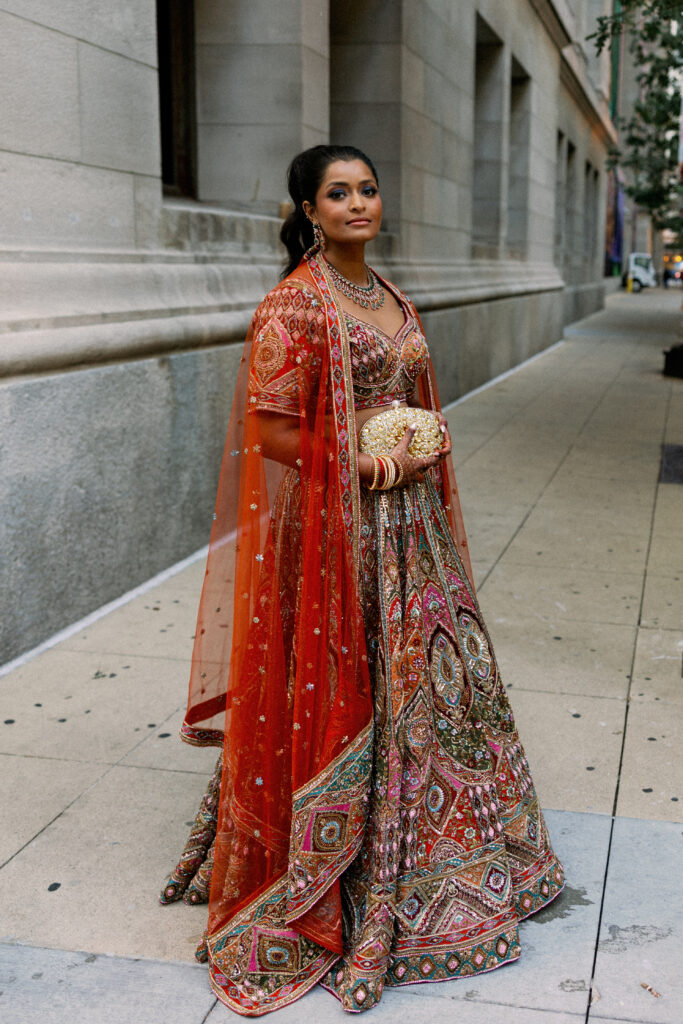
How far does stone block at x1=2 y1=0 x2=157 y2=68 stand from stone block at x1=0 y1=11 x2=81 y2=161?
0.05 m

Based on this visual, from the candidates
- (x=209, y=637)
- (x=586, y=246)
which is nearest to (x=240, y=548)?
(x=209, y=637)

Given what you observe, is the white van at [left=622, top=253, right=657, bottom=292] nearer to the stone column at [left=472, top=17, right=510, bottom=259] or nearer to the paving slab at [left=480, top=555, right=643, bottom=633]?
the stone column at [left=472, top=17, right=510, bottom=259]

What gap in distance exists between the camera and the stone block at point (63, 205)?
5.12 meters

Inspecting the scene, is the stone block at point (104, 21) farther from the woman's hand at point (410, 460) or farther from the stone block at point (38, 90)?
the woman's hand at point (410, 460)

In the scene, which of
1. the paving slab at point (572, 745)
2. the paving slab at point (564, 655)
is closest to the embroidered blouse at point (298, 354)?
the paving slab at point (572, 745)

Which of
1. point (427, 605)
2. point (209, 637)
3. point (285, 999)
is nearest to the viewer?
point (285, 999)

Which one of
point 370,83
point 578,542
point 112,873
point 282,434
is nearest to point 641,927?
point 112,873

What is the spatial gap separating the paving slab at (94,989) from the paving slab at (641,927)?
1028 mm

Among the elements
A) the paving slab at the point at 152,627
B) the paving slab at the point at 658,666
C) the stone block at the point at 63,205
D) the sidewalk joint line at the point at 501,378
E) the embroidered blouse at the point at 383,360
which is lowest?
the paving slab at the point at 658,666

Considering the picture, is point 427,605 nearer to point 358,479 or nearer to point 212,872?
point 358,479

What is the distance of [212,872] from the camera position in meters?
3.11

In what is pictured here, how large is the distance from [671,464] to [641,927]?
23.7ft

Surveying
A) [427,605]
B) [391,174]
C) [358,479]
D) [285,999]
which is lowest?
[285,999]

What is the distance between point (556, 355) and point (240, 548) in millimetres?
18249
